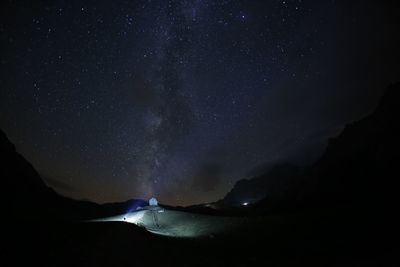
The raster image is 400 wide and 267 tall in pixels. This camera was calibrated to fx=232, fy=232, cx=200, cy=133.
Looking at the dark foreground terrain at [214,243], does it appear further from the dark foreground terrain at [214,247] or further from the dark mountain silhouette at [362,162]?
the dark mountain silhouette at [362,162]

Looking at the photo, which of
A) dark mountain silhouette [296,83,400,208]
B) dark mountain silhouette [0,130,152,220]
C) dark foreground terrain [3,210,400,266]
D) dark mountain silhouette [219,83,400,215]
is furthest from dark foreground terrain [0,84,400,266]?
dark mountain silhouette [296,83,400,208]

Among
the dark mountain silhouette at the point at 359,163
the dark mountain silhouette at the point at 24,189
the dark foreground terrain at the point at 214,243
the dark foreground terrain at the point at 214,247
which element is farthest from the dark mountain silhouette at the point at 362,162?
the dark mountain silhouette at the point at 24,189

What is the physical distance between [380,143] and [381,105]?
61.9ft

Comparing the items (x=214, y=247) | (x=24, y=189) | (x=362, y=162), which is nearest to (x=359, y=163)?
(x=362, y=162)

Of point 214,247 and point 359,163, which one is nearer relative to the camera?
point 214,247

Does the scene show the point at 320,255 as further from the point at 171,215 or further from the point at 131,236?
the point at 171,215

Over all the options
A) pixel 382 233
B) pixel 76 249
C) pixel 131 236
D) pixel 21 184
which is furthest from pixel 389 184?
pixel 21 184

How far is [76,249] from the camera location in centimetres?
1338

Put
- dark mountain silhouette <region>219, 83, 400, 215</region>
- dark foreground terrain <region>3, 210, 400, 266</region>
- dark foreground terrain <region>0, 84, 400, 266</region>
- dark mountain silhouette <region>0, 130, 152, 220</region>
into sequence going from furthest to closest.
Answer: dark mountain silhouette <region>219, 83, 400, 215</region> < dark mountain silhouette <region>0, 130, 152, 220</region> < dark foreground terrain <region>0, 84, 400, 266</region> < dark foreground terrain <region>3, 210, 400, 266</region>

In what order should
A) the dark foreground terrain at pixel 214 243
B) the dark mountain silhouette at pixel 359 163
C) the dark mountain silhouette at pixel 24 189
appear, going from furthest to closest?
the dark mountain silhouette at pixel 359 163
the dark mountain silhouette at pixel 24 189
the dark foreground terrain at pixel 214 243

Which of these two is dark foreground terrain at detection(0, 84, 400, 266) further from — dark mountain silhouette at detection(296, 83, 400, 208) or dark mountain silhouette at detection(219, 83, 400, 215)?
dark mountain silhouette at detection(296, 83, 400, 208)

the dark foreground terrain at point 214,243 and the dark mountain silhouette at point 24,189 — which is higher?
the dark mountain silhouette at point 24,189

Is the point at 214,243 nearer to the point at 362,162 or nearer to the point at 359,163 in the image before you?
the point at 362,162

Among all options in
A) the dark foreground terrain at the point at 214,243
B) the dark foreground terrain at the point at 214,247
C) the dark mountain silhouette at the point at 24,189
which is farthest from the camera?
the dark mountain silhouette at the point at 24,189
